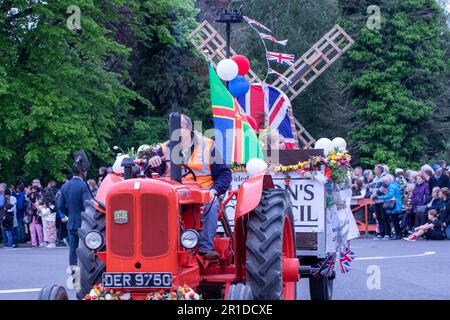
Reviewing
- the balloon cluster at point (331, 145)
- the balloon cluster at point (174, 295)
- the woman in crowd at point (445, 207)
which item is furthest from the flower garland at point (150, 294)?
the woman in crowd at point (445, 207)

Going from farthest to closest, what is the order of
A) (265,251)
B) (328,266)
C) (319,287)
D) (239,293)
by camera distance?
(319,287) < (328,266) < (265,251) < (239,293)

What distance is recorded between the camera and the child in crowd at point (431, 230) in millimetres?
25938

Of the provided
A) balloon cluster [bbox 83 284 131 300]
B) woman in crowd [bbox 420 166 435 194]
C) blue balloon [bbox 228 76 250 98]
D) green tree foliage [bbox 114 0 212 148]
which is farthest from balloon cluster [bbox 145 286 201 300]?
green tree foliage [bbox 114 0 212 148]

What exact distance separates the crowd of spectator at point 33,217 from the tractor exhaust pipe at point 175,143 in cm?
1917

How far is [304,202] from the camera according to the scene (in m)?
12.5

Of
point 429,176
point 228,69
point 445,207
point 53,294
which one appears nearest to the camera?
point 53,294

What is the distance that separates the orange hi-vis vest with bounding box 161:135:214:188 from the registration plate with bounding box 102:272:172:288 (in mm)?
1691

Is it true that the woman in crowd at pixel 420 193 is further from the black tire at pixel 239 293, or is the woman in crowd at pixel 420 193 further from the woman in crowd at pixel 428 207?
the black tire at pixel 239 293

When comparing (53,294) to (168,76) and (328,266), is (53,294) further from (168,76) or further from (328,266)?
(168,76)

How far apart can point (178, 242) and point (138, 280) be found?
515mm

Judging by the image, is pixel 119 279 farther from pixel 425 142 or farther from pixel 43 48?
pixel 425 142

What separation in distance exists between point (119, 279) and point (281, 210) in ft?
6.44

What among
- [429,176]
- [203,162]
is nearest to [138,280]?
[203,162]

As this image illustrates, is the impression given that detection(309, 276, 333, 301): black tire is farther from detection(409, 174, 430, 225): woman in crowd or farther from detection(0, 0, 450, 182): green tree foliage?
detection(409, 174, 430, 225): woman in crowd
